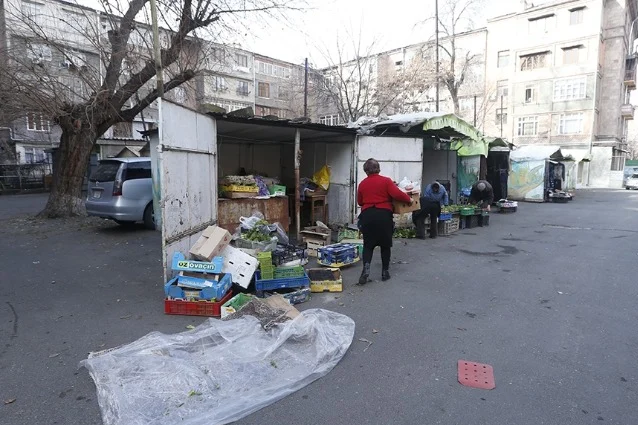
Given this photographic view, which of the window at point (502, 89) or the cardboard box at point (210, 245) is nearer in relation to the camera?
the cardboard box at point (210, 245)

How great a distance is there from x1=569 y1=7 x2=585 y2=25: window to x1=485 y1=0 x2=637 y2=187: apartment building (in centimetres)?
3

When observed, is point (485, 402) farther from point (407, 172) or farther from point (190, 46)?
point (190, 46)

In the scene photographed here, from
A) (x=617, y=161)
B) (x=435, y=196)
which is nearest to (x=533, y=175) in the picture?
(x=435, y=196)

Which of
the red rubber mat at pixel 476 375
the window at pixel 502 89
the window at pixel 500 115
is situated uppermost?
the window at pixel 502 89

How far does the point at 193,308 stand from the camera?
457 centimetres

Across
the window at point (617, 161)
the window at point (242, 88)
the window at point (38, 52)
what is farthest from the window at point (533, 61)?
the window at point (38, 52)

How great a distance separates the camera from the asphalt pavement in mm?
2840

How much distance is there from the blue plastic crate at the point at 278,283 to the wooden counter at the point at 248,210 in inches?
120

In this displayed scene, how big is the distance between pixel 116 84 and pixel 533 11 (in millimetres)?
40141

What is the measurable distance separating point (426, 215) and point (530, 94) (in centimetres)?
3535

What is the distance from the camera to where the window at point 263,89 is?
4322 centimetres

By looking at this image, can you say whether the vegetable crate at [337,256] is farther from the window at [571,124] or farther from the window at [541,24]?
the window at [541,24]

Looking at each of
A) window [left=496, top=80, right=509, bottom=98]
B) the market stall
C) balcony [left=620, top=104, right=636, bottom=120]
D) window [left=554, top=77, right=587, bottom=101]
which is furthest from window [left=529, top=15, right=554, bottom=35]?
the market stall

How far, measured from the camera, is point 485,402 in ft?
9.52
